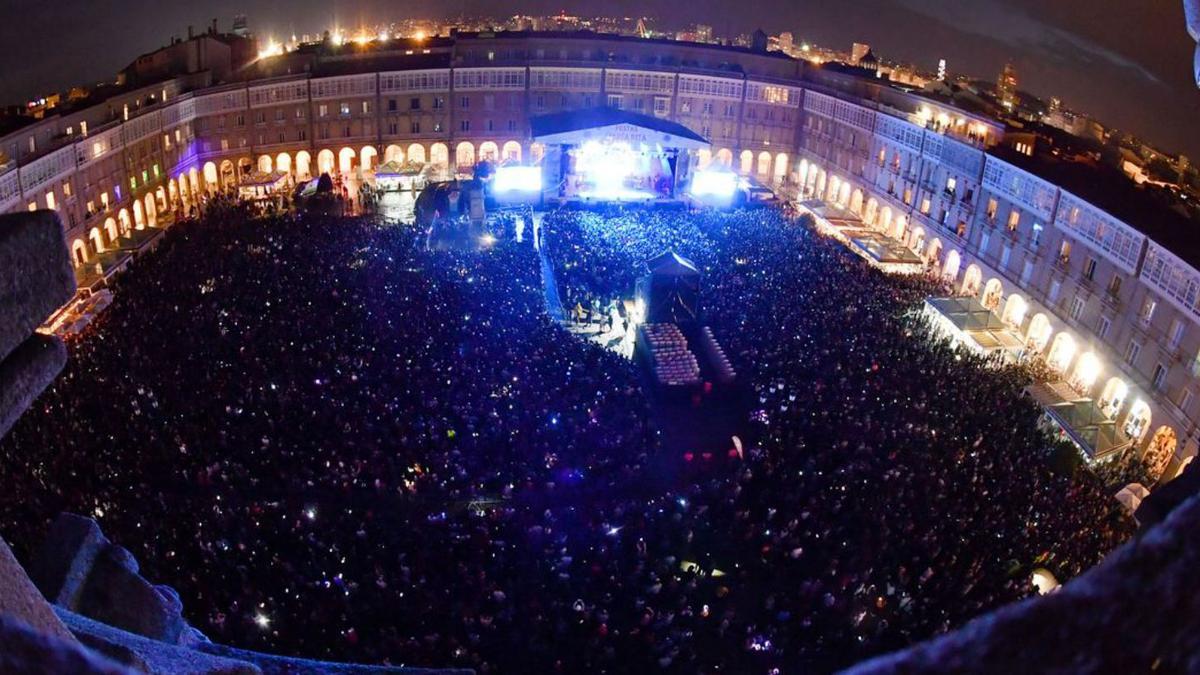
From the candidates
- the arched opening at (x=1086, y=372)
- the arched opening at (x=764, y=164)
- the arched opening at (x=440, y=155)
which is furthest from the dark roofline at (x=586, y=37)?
the arched opening at (x=1086, y=372)

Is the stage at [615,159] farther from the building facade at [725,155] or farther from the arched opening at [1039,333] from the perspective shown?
the arched opening at [1039,333]

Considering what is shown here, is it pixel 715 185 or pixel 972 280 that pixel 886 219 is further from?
pixel 715 185

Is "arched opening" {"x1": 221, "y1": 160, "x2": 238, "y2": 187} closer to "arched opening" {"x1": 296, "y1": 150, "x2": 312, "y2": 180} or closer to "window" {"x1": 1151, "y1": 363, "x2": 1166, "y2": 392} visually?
"arched opening" {"x1": 296, "y1": 150, "x2": 312, "y2": 180}

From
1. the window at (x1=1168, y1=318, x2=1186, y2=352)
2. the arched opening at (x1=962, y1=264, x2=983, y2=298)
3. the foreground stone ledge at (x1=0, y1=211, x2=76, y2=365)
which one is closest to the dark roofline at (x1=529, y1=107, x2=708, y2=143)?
the arched opening at (x1=962, y1=264, x2=983, y2=298)

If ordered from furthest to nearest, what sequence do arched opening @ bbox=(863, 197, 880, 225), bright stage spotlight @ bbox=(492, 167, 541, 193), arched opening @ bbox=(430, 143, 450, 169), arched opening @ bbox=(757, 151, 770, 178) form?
arched opening @ bbox=(757, 151, 770, 178)
arched opening @ bbox=(430, 143, 450, 169)
arched opening @ bbox=(863, 197, 880, 225)
bright stage spotlight @ bbox=(492, 167, 541, 193)

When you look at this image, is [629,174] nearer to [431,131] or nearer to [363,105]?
[431,131]

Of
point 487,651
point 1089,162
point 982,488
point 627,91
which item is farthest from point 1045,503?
point 627,91
